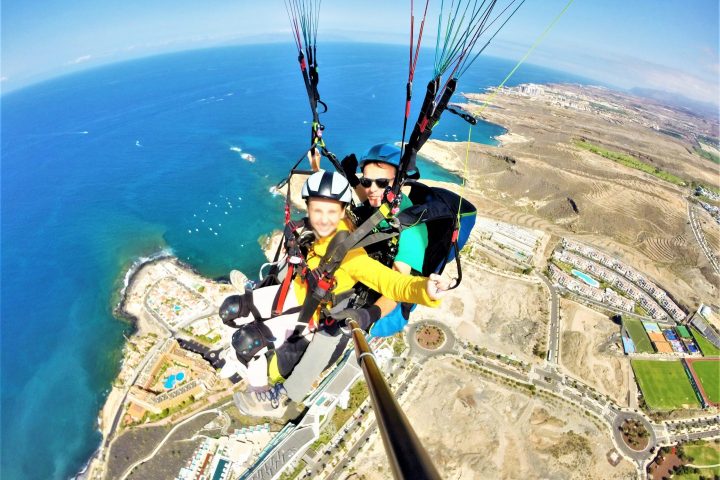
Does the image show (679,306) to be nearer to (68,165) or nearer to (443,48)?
(443,48)

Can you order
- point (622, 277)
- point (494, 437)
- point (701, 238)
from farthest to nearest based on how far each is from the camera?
point (701, 238) < point (622, 277) < point (494, 437)

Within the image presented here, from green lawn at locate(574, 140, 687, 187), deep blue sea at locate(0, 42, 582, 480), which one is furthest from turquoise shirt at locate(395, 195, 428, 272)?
green lawn at locate(574, 140, 687, 187)

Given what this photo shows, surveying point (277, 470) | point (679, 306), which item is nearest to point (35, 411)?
point (277, 470)

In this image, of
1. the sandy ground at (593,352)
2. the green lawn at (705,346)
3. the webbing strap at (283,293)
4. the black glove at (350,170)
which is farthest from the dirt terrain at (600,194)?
the webbing strap at (283,293)

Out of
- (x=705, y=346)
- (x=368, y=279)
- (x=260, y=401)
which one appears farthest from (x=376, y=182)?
(x=705, y=346)

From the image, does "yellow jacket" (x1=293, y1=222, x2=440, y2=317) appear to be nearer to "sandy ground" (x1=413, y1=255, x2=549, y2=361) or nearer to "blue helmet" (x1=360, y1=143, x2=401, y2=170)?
"blue helmet" (x1=360, y1=143, x2=401, y2=170)

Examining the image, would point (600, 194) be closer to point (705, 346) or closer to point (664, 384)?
point (705, 346)

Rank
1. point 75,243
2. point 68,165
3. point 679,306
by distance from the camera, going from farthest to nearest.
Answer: point 68,165
point 75,243
point 679,306
